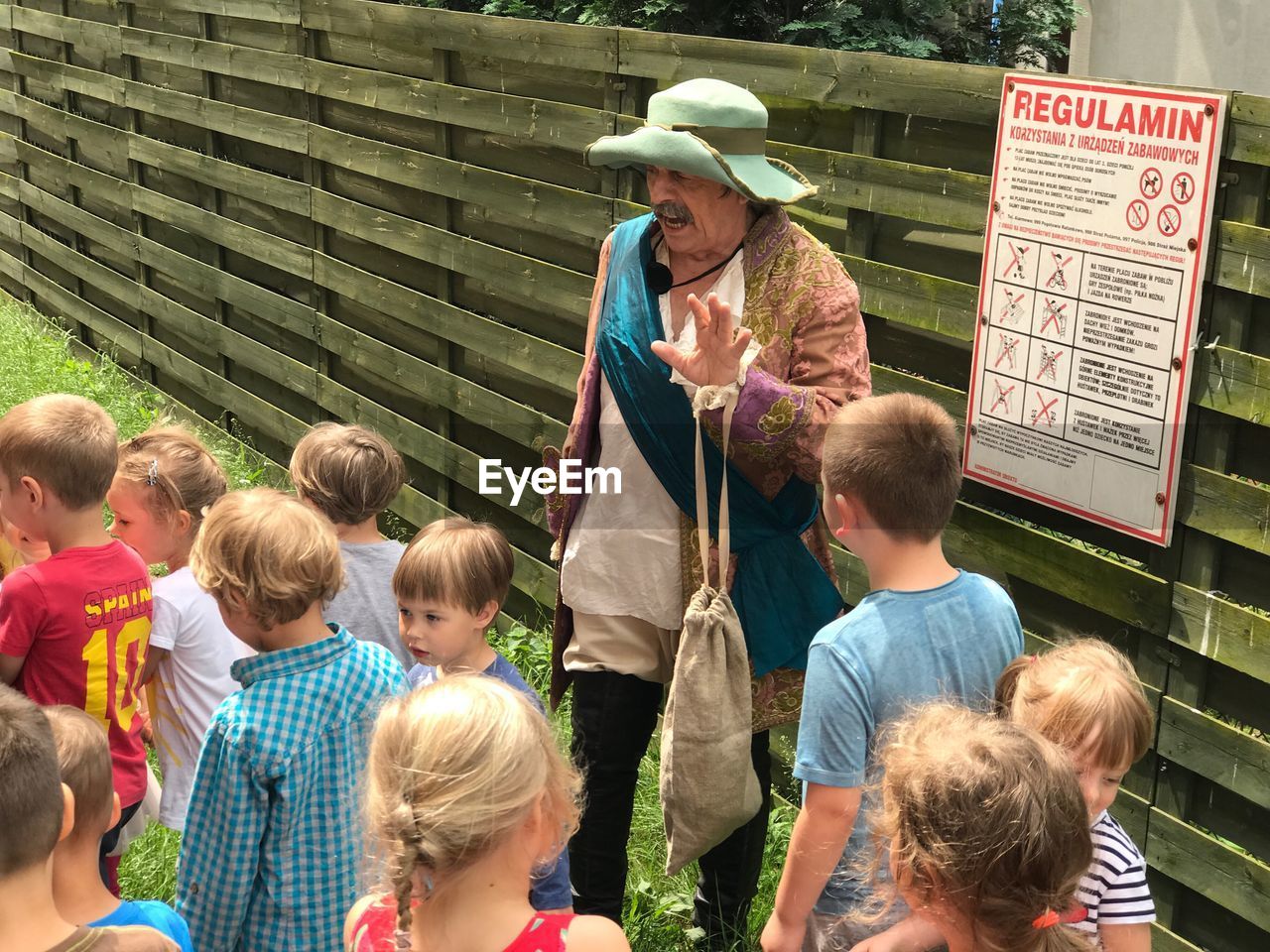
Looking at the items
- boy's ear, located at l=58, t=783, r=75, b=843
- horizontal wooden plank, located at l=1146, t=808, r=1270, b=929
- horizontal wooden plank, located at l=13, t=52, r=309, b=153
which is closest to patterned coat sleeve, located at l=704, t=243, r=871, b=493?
horizontal wooden plank, located at l=1146, t=808, r=1270, b=929

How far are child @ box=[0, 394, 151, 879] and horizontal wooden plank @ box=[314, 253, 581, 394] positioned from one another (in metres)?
1.93

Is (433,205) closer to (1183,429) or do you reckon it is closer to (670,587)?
(670,587)

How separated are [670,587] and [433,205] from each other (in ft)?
9.17

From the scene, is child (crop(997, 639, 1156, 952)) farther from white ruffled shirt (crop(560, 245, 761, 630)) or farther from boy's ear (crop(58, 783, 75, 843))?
boy's ear (crop(58, 783, 75, 843))

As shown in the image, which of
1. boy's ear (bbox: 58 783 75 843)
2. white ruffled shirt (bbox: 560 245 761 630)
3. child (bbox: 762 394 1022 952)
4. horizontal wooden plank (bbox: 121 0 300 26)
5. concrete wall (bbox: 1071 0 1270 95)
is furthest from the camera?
concrete wall (bbox: 1071 0 1270 95)

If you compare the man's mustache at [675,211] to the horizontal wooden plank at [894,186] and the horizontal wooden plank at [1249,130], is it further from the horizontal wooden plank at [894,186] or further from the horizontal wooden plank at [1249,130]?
the horizontal wooden plank at [1249,130]

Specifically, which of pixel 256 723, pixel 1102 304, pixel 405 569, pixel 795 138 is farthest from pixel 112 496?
pixel 1102 304

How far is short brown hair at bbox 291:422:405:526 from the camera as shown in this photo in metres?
3.78

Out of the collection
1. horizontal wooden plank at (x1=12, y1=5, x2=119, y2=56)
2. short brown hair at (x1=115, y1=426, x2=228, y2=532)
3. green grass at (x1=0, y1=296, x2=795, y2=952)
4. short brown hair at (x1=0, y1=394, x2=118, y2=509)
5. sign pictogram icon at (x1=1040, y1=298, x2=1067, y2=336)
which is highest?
horizontal wooden plank at (x1=12, y1=5, x2=119, y2=56)

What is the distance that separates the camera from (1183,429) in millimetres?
3203

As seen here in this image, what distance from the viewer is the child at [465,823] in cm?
206

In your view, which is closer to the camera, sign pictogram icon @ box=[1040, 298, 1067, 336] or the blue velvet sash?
sign pictogram icon @ box=[1040, 298, 1067, 336]

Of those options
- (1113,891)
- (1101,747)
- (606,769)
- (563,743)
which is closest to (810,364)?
(606,769)

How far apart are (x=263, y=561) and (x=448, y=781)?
948mm
